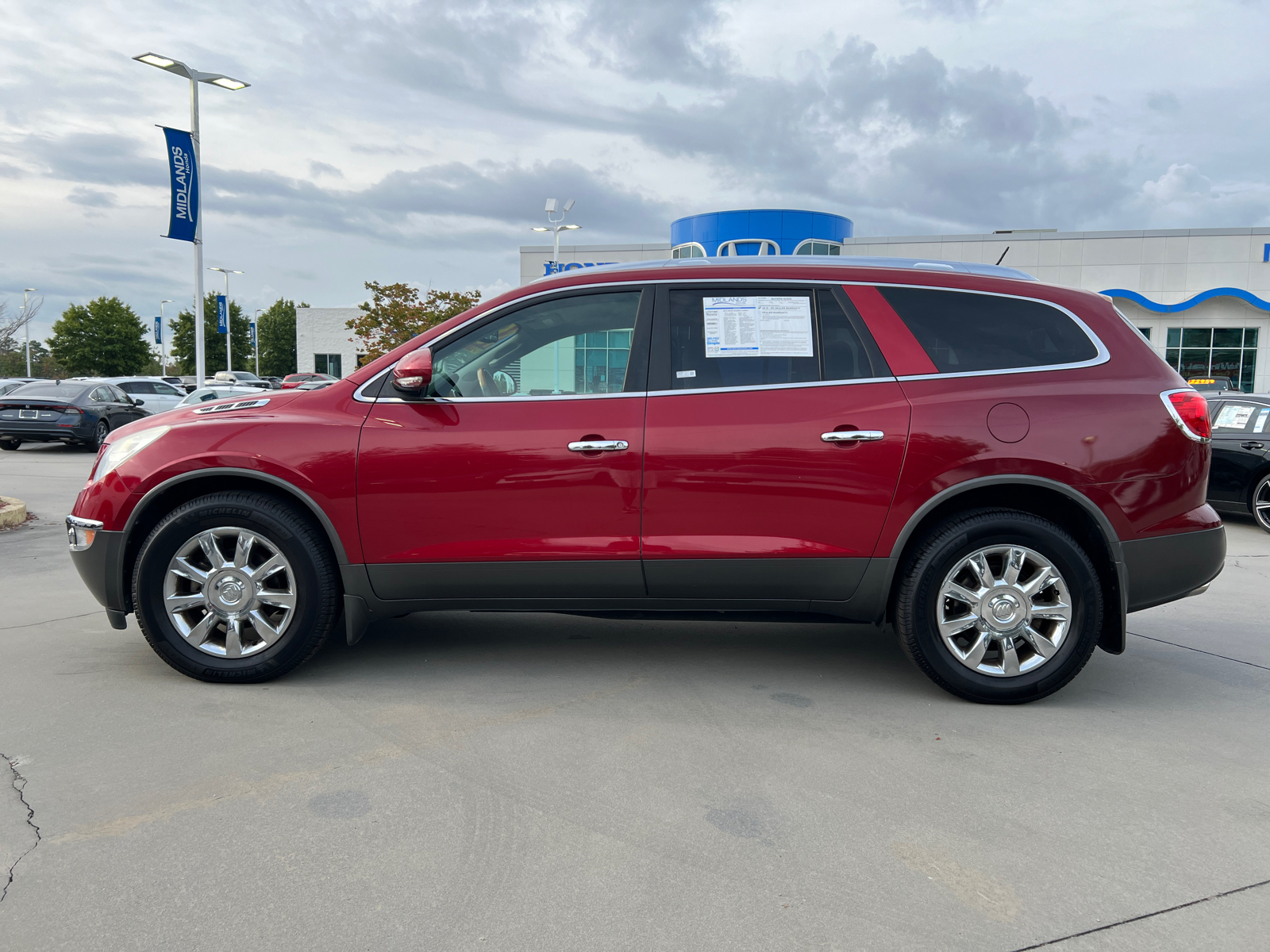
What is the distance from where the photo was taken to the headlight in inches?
171

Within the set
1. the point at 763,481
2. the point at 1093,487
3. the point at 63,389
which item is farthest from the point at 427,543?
the point at 63,389

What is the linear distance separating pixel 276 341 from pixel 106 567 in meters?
109

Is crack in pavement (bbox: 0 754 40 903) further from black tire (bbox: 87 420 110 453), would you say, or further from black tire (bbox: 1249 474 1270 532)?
black tire (bbox: 87 420 110 453)

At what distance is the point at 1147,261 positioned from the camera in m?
34.5

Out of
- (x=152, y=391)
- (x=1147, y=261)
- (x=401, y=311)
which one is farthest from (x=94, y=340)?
(x=1147, y=261)

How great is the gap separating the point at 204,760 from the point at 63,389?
17653mm

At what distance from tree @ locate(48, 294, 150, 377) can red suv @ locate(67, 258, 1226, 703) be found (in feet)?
235

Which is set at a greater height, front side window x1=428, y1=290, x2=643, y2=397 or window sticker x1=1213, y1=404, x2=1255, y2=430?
front side window x1=428, y1=290, x2=643, y2=397

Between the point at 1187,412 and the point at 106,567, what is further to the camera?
the point at 106,567

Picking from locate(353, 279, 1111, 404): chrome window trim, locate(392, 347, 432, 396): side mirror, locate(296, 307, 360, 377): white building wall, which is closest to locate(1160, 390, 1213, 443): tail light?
locate(353, 279, 1111, 404): chrome window trim

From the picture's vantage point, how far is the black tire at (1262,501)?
32.2 feet

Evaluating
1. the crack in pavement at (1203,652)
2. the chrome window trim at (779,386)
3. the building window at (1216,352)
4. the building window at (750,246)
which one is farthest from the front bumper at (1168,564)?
the building window at (1216,352)

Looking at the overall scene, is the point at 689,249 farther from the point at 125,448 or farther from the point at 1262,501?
the point at 125,448

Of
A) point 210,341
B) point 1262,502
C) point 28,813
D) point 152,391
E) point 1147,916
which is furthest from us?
point 210,341
